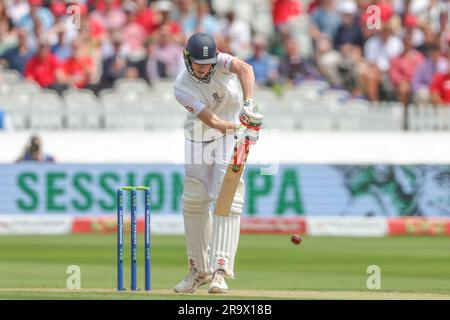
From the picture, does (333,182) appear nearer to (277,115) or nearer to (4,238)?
(277,115)

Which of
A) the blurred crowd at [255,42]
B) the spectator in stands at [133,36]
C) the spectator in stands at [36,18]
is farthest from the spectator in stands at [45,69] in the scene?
the spectator in stands at [133,36]

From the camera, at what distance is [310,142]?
17625mm

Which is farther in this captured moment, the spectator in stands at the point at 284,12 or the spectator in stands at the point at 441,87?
the spectator in stands at the point at 284,12

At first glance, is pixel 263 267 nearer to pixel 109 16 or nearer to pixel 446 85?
pixel 446 85

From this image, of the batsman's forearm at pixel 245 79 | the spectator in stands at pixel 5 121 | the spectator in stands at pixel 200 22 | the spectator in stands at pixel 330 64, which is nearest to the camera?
the batsman's forearm at pixel 245 79

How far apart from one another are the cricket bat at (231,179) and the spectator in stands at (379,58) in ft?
29.8

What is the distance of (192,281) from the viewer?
30.6 ft

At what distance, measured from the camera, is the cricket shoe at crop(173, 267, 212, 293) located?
9273 mm

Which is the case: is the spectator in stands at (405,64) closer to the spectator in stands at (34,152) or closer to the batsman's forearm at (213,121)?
the spectator in stands at (34,152)

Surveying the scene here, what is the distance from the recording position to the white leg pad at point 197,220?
9203mm

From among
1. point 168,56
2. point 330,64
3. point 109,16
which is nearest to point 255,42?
point 330,64

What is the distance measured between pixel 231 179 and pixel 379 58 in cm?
959
